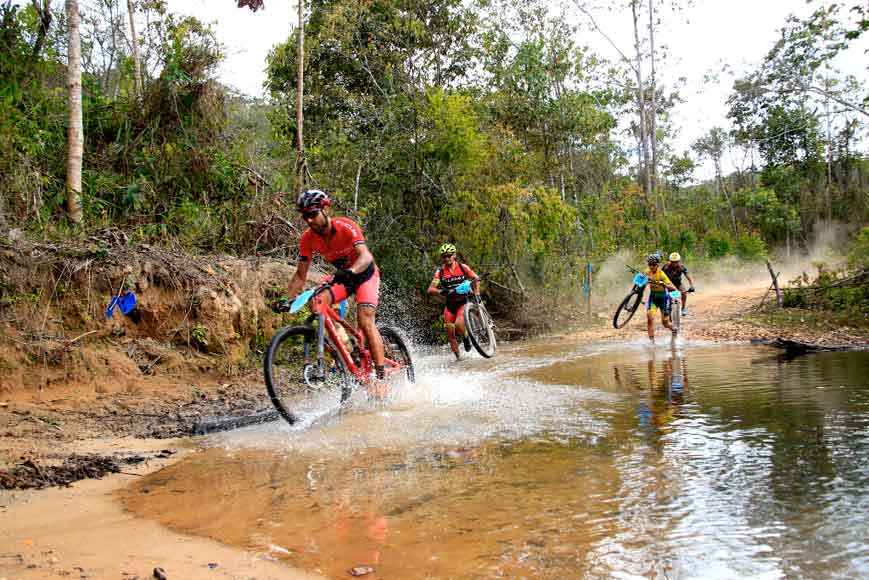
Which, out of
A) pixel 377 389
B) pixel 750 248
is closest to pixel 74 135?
pixel 377 389

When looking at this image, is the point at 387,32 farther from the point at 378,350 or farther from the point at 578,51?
the point at 378,350

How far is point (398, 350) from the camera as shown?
27.0 feet

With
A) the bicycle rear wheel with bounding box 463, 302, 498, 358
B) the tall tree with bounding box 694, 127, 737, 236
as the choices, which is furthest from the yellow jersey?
the tall tree with bounding box 694, 127, 737, 236

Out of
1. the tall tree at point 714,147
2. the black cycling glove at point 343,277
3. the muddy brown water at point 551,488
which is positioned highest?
the tall tree at point 714,147

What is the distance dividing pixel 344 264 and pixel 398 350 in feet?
5.12

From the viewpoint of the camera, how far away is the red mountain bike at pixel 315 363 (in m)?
6.23

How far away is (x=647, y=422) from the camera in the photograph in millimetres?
6105

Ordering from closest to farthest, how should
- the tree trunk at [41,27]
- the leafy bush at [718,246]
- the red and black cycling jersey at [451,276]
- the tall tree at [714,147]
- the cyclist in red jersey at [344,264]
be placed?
the cyclist in red jersey at [344,264] → the tree trunk at [41,27] → the red and black cycling jersey at [451,276] → the leafy bush at [718,246] → the tall tree at [714,147]

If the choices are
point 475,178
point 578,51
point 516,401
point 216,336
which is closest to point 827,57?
point 578,51

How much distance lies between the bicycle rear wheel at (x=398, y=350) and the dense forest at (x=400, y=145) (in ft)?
12.0

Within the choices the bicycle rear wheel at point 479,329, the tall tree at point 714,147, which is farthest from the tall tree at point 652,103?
the bicycle rear wheel at point 479,329

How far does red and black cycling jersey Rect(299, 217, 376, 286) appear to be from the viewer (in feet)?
22.6

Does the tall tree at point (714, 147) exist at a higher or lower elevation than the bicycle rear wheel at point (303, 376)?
higher

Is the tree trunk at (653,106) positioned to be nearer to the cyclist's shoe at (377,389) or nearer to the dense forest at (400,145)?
the dense forest at (400,145)
